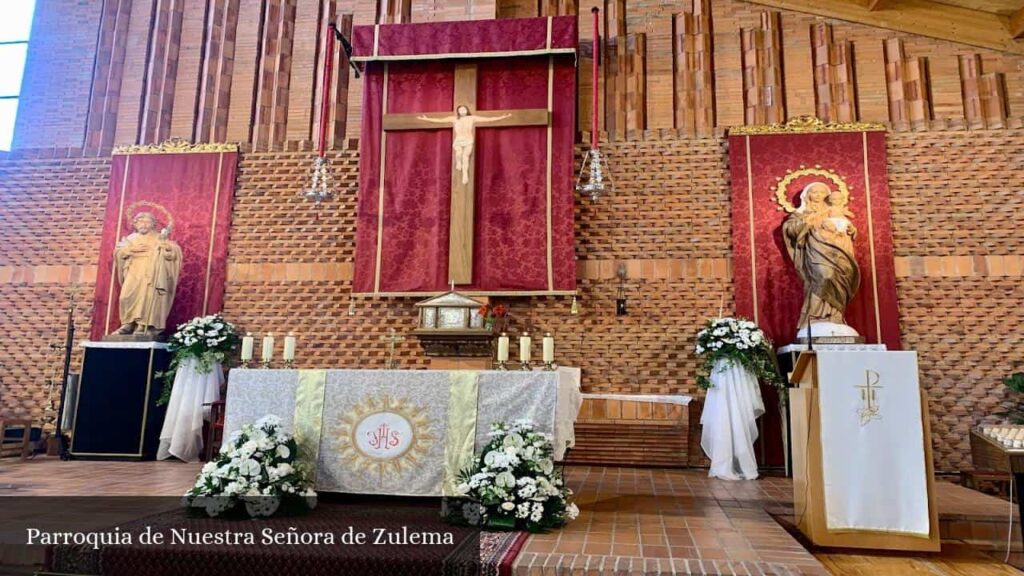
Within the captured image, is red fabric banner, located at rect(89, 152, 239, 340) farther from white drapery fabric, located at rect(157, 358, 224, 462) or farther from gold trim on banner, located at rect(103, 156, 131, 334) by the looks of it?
white drapery fabric, located at rect(157, 358, 224, 462)

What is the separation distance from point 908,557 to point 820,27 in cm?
654

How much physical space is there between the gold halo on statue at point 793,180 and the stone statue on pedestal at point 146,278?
6994 millimetres

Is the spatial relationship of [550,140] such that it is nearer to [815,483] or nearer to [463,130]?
[463,130]

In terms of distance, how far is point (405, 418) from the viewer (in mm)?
4461

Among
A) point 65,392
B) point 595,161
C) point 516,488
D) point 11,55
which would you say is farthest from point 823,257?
point 11,55

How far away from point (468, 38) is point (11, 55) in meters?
6.53

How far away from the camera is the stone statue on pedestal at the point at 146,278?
25.6 ft

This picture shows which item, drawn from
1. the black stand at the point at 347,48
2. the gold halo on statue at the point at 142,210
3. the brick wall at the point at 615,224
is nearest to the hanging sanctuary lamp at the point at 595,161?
the brick wall at the point at 615,224

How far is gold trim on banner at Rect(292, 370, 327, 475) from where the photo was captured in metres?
4.49

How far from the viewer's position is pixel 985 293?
24.0 ft

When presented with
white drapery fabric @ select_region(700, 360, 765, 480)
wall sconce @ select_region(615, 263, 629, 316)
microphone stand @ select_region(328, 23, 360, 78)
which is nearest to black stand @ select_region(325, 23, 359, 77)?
microphone stand @ select_region(328, 23, 360, 78)

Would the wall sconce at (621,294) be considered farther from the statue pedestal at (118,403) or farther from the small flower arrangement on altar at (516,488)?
the statue pedestal at (118,403)

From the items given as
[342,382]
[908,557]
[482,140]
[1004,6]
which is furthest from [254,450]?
[1004,6]

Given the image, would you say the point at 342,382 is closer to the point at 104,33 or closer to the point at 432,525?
the point at 432,525
